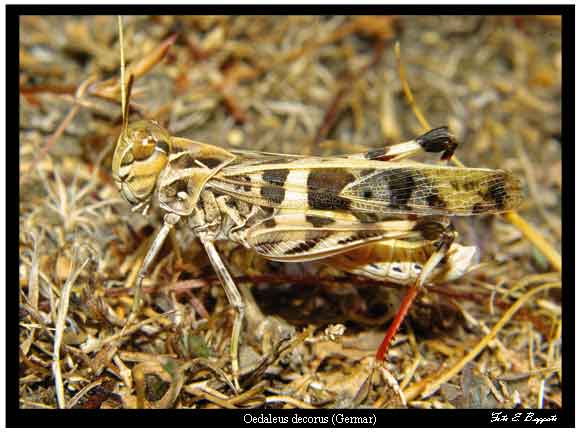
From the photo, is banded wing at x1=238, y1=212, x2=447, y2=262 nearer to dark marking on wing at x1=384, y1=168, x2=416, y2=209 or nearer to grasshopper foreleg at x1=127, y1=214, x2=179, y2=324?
dark marking on wing at x1=384, y1=168, x2=416, y2=209

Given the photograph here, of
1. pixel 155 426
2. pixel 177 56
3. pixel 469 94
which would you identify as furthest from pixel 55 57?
pixel 469 94

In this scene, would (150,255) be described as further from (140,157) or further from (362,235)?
(362,235)

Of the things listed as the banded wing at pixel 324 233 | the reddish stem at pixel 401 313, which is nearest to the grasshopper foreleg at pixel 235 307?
the banded wing at pixel 324 233

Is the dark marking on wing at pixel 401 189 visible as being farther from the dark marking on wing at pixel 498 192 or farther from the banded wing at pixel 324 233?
the dark marking on wing at pixel 498 192

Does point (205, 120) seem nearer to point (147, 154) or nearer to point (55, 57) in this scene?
point (55, 57)

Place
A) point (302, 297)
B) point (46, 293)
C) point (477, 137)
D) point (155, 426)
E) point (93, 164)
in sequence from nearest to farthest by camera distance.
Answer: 1. point (155, 426)
2. point (46, 293)
3. point (302, 297)
4. point (93, 164)
5. point (477, 137)

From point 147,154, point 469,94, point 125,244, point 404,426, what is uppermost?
point 469,94

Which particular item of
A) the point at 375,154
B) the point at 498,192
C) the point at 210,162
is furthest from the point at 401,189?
the point at 210,162

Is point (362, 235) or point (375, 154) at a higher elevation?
point (375, 154)
